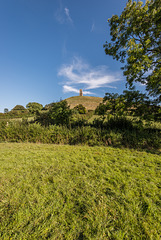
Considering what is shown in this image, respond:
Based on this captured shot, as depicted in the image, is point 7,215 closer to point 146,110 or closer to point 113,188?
point 113,188

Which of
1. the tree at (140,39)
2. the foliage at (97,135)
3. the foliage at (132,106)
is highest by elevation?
the tree at (140,39)

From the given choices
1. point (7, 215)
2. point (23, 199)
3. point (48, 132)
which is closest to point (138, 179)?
point (23, 199)

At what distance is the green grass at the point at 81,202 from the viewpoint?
1.49m

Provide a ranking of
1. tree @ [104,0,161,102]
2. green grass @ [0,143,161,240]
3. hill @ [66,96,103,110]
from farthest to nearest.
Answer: hill @ [66,96,103,110], tree @ [104,0,161,102], green grass @ [0,143,161,240]

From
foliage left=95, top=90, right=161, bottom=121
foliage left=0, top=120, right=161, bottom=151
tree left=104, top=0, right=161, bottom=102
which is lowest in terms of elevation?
foliage left=0, top=120, right=161, bottom=151

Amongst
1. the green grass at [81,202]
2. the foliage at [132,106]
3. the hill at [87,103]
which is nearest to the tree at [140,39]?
the foliage at [132,106]

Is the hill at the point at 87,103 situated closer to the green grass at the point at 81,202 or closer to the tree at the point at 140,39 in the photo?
the tree at the point at 140,39

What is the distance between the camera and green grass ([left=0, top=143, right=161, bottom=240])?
1494 millimetres

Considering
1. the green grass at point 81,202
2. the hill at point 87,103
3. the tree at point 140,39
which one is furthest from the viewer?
the hill at point 87,103

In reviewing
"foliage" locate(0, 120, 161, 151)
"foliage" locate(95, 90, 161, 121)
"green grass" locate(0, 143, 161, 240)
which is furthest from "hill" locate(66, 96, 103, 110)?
"green grass" locate(0, 143, 161, 240)

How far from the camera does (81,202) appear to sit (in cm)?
199

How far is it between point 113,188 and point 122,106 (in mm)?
4375

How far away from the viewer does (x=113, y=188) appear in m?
2.36

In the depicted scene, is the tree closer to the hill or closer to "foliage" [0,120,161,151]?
"foliage" [0,120,161,151]
